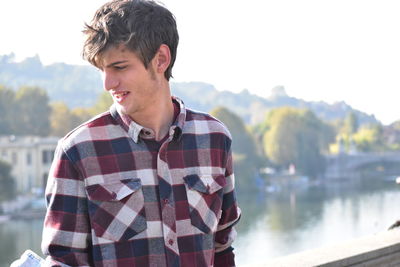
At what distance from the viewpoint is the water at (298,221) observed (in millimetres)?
15891

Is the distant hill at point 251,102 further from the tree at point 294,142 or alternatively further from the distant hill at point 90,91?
the tree at point 294,142

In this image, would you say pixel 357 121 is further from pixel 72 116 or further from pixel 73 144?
pixel 73 144

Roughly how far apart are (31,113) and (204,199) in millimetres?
26859

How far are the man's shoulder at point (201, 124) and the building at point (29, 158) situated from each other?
23836 mm

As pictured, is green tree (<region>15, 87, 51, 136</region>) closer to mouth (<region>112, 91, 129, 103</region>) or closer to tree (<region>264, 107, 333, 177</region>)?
tree (<region>264, 107, 333, 177</region>)

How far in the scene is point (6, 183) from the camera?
23.0 m

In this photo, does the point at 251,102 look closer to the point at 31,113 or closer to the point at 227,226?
the point at 31,113

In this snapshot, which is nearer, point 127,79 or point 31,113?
point 127,79

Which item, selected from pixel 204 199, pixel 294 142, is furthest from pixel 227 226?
pixel 294 142

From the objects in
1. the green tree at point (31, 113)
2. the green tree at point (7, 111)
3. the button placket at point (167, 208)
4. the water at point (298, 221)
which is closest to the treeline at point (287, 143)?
the water at point (298, 221)

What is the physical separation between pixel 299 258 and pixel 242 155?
26229mm

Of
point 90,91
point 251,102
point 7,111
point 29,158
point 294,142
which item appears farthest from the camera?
point 251,102

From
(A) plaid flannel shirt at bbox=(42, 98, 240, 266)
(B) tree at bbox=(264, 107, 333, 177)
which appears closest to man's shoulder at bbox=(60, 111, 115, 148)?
(A) plaid flannel shirt at bbox=(42, 98, 240, 266)

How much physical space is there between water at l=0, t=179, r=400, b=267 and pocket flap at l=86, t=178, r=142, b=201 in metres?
10.6
